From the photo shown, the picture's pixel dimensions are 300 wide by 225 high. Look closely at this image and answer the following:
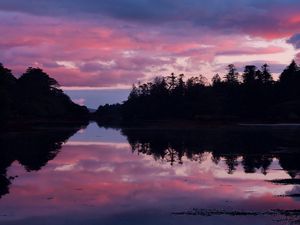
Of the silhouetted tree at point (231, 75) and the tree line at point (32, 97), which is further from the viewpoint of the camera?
the silhouetted tree at point (231, 75)

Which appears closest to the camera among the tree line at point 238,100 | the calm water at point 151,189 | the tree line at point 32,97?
the calm water at point 151,189

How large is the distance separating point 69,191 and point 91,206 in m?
4.06

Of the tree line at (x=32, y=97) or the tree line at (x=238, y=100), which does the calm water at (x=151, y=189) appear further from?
the tree line at (x=238, y=100)

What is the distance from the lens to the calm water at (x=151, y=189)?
57.6 feet

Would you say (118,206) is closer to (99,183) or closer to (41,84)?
(99,183)

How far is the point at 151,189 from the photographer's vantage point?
23.9m

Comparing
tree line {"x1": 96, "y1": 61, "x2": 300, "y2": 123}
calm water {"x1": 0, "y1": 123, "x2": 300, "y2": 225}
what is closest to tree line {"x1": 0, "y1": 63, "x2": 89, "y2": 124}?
tree line {"x1": 96, "y1": 61, "x2": 300, "y2": 123}

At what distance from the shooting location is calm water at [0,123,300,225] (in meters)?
17.6

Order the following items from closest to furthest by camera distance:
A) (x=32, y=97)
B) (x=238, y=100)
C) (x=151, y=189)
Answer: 1. (x=151, y=189)
2. (x=32, y=97)
3. (x=238, y=100)

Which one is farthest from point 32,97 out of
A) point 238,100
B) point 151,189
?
point 151,189

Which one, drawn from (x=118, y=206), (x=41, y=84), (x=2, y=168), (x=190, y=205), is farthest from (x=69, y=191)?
(x=41, y=84)

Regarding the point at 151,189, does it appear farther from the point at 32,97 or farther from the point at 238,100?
the point at 238,100

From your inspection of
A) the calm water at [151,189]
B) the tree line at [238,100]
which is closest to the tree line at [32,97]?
the tree line at [238,100]

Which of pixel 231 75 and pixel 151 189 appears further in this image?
pixel 231 75
